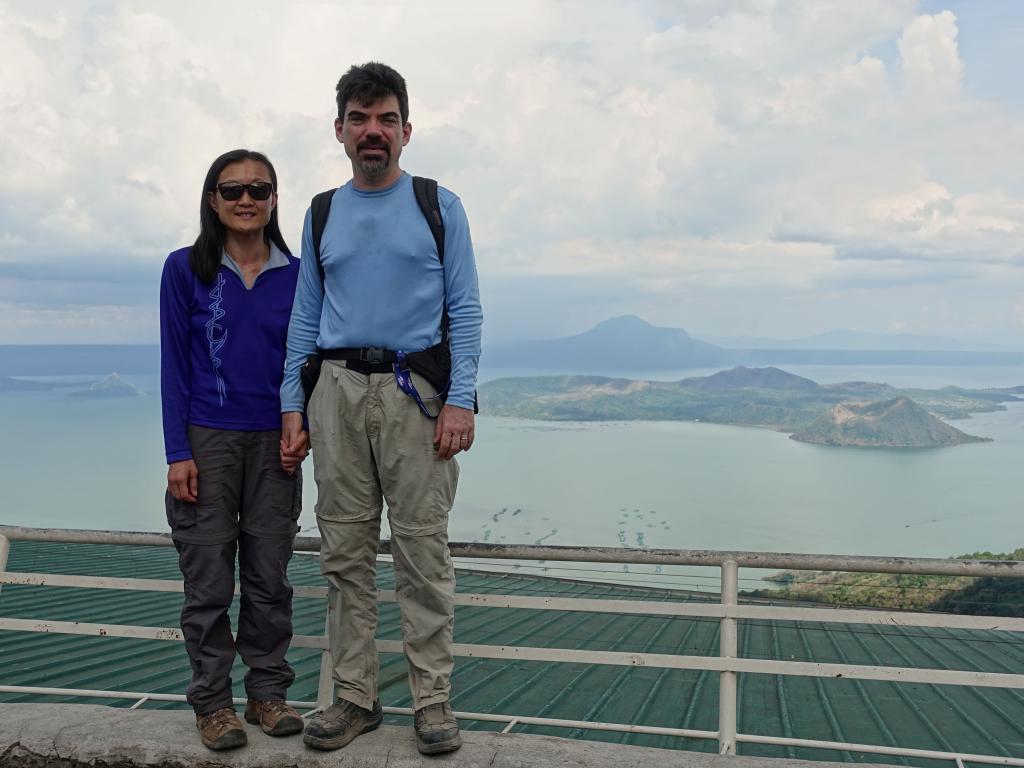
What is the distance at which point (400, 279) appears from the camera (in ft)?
8.63

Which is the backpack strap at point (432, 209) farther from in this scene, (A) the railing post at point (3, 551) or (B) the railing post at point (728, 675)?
(A) the railing post at point (3, 551)

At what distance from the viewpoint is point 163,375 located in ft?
9.17

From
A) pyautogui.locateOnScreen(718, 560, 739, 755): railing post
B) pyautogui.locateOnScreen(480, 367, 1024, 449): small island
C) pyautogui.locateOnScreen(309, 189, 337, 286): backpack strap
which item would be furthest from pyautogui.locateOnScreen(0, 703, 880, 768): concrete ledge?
pyautogui.locateOnScreen(480, 367, 1024, 449): small island

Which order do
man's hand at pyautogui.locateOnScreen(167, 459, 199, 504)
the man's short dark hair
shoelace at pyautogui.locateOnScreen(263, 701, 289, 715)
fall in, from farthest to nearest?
shoelace at pyautogui.locateOnScreen(263, 701, 289, 715)
man's hand at pyautogui.locateOnScreen(167, 459, 199, 504)
the man's short dark hair

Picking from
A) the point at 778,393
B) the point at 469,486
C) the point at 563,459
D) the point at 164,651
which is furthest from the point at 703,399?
the point at 164,651

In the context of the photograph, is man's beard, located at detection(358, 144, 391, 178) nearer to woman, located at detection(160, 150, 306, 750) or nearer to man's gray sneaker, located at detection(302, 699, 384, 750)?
woman, located at detection(160, 150, 306, 750)

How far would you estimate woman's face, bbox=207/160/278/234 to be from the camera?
2.78 meters

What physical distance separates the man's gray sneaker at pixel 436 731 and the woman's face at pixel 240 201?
1.63 metres

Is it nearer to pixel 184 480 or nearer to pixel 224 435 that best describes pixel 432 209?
pixel 224 435

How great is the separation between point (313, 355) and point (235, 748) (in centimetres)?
126

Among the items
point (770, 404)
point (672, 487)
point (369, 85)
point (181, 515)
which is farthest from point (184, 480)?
point (770, 404)

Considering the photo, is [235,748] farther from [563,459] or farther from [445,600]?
[563,459]

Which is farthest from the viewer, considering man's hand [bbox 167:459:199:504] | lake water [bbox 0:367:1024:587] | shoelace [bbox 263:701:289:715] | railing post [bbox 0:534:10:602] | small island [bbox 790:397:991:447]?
small island [bbox 790:397:991:447]

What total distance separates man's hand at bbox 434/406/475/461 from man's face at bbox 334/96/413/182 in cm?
76
